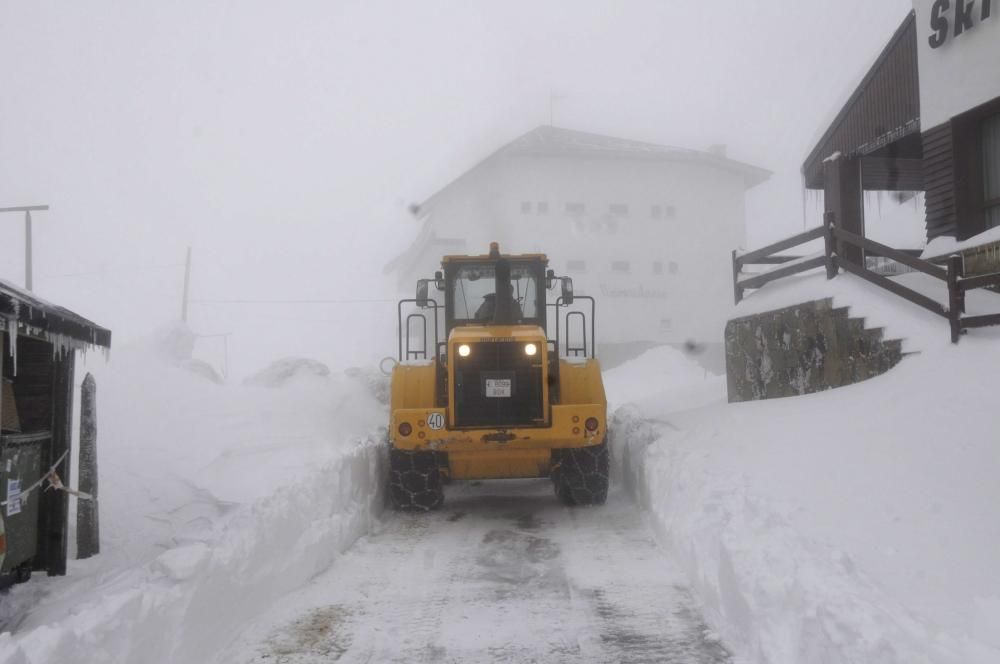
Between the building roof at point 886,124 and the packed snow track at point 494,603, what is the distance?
342 inches

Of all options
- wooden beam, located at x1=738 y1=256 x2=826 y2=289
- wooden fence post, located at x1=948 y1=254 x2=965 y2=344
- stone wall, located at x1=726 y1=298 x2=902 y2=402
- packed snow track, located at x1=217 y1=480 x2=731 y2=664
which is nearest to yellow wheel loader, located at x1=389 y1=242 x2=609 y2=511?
packed snow track, located at x1=217 y1=480 x2=731 y2=664

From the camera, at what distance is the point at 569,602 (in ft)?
18.2

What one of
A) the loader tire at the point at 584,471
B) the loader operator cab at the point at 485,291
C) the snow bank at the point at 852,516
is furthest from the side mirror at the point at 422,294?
the snow bank at the point at 852,516

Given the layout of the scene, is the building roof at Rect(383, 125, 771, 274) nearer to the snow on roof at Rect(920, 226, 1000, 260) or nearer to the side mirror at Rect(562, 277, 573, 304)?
the snow on roof at Rect(920, 226, 1000, 260)

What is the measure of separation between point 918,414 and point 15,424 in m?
6.56

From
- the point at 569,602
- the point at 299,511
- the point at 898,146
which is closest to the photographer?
the point at 569,602

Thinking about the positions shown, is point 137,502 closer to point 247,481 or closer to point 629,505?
point 247,481

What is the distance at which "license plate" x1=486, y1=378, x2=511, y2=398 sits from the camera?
8.57 metres

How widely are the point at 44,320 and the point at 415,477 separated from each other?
4768 millimetres

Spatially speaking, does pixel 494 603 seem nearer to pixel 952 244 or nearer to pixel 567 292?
pixel 567 292

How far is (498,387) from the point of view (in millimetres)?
8578

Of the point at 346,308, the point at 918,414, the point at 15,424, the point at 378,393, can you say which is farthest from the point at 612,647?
the point at 346,308

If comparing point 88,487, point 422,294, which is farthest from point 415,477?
point 88,487

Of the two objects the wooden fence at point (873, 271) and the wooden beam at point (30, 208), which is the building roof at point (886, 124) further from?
the wooden beam at point (30, 208)
